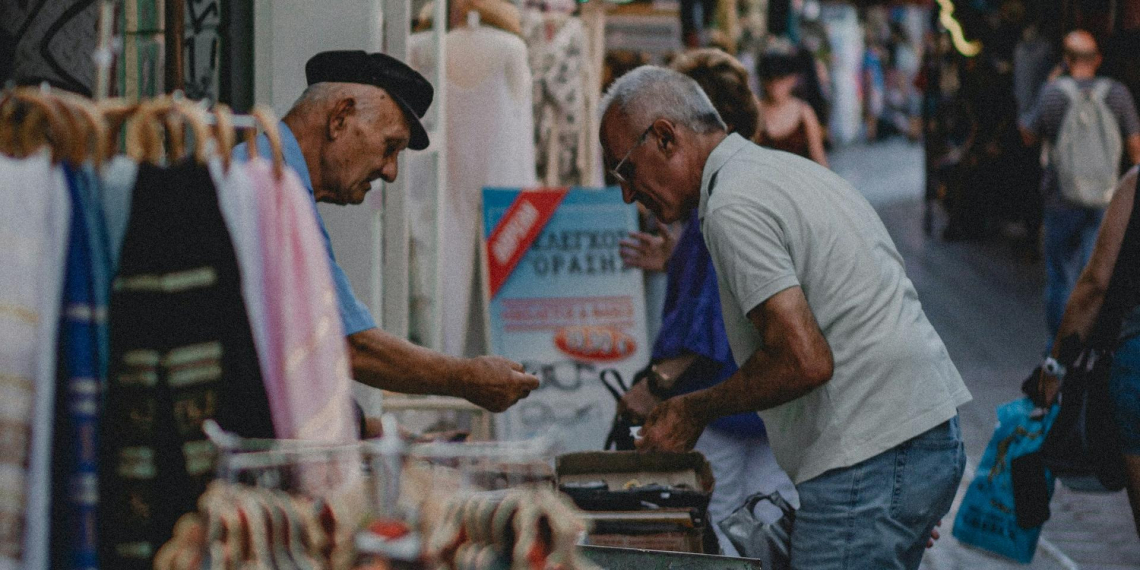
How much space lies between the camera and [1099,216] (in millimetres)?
8734

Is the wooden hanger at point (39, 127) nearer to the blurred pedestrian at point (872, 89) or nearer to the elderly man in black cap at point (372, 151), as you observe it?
the elderly man in black cap at point (372, 151)

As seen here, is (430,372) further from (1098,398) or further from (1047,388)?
(1047,388)

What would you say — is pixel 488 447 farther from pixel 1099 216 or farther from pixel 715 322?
pixel 1099 216

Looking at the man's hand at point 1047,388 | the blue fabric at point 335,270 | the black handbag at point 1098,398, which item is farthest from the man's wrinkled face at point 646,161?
the man's hand at point 1047,388

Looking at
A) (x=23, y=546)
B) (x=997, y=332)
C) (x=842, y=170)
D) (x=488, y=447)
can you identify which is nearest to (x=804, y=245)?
(x=488, y=447)

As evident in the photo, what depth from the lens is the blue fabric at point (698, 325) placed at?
420cm

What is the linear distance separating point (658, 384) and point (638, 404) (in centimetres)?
11

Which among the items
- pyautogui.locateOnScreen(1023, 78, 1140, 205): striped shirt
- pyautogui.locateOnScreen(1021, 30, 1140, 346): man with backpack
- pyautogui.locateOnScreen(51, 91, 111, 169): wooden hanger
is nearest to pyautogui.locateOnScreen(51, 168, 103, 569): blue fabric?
pyautogui.locateOnScreen(51, 91, 111, 169): wooden hanger

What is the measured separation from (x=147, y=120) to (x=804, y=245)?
58.4 inches

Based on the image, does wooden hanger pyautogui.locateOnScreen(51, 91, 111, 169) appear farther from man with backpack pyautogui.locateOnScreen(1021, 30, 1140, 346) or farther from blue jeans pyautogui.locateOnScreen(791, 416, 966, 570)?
man with backpack pyautogui.locateOnScreen(1021, 30, 1140, 346)

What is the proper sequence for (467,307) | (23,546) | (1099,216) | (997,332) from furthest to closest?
(997,332)
(1099,216)
(467,307)
(23,546)

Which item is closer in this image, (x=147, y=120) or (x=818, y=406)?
(x=147, y=120)

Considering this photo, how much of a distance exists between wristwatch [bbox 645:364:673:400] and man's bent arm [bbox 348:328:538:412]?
1.15 m

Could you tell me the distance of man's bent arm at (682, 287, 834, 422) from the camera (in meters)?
2.83
